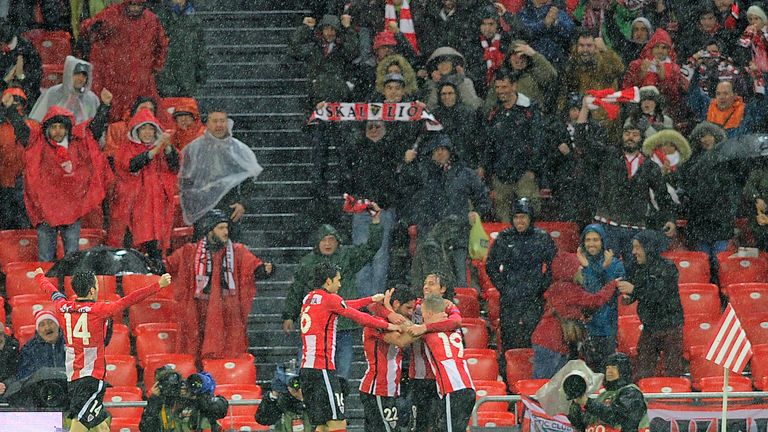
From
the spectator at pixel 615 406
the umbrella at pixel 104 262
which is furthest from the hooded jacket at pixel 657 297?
the umbrella at pixel 104 262

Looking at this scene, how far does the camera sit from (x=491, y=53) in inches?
853

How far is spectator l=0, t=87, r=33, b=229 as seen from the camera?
20062 millimetres

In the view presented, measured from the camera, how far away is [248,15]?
76.7ft

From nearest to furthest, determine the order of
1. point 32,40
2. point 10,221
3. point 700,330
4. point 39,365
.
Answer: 1. point 39,365
2. point 700,330
3. point 10,221
4. point 32,40

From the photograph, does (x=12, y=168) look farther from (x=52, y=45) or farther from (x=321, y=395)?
(x=321, y=395)

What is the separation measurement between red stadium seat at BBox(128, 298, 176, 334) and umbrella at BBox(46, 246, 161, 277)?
3.53 feet

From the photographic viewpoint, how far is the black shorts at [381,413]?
53.2 ft

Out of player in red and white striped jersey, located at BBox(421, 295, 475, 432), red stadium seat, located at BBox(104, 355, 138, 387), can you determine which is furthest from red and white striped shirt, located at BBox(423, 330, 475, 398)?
red stadium seat, located at BBox(104, 355, 138, 387)

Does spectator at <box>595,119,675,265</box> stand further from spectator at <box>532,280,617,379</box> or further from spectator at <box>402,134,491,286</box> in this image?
spectator at <box>532,280,617,379</box>

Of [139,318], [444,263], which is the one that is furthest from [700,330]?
[139,318]

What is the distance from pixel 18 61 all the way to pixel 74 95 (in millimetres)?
860

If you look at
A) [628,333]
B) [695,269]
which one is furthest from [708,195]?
[628,333]

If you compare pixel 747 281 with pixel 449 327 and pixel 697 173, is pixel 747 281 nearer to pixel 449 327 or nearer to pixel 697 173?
pixel 697 173

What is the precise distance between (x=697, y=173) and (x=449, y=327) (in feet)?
16.3
